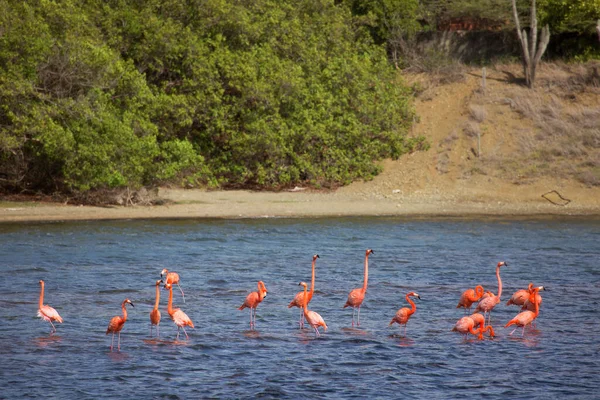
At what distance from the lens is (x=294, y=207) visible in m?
32.2

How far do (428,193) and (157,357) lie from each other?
22.2 m

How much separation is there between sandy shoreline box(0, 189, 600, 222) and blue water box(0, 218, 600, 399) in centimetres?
120

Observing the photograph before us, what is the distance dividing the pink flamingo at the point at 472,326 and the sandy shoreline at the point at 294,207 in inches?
642

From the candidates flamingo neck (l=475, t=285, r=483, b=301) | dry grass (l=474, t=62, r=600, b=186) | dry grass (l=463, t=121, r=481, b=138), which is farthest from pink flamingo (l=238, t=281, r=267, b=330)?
dry grass (l=463, t=121, r=481, b=138)

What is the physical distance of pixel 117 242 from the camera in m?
25.9

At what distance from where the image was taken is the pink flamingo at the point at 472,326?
1503 centimetres

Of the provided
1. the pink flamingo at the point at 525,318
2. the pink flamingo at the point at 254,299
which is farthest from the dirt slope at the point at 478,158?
the pink flamingo at the point at 254,299

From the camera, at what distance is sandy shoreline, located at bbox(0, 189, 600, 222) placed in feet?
98.0

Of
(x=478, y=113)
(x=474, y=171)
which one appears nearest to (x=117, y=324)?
(x=474, y=171)

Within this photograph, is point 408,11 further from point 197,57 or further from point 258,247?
point 258,247

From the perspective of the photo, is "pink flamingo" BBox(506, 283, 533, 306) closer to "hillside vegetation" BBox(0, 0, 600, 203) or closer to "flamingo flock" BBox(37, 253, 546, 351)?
"flamingo flock" BBox(37, 253, 546, 351)

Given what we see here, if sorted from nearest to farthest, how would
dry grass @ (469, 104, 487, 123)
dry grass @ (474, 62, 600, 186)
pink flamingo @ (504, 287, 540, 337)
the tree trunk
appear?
pink flamingo @ (504, 287, 540, 337), dry grass @ (474, 62, 600, 186), dry grass @ (469, 104, 487, 123), the tree trunk

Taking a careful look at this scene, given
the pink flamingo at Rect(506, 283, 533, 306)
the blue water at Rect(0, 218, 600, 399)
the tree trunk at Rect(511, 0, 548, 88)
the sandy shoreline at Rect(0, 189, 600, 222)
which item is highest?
the tree trunk at Rect(511, 0, 548, 88)

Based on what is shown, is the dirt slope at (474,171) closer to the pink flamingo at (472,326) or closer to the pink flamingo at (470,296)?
the pink flamingo at (470,296)
